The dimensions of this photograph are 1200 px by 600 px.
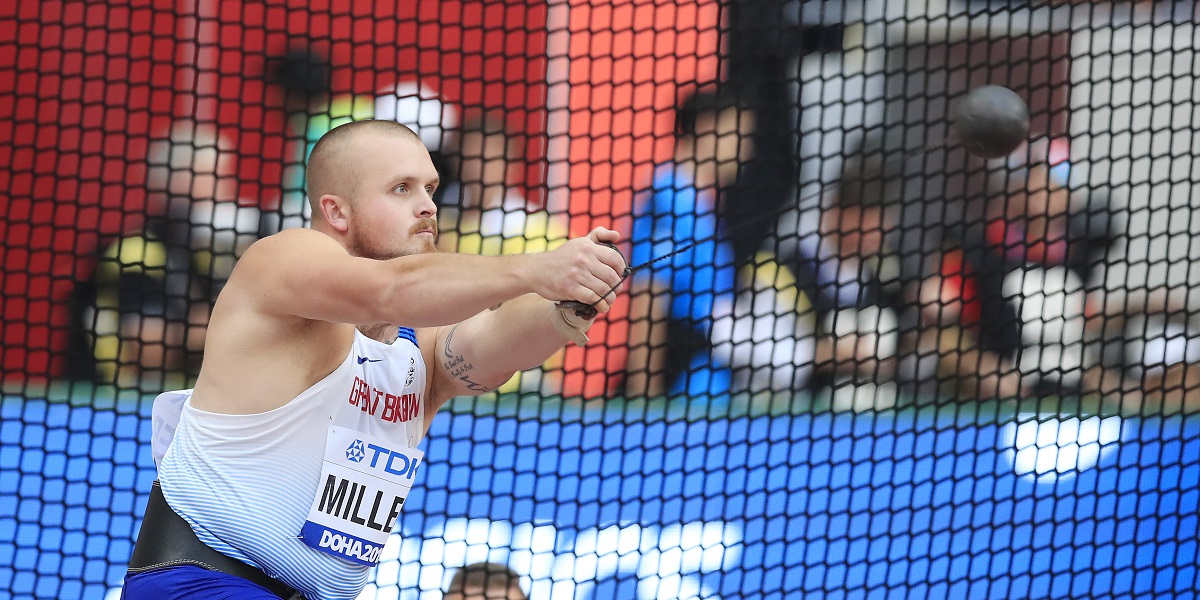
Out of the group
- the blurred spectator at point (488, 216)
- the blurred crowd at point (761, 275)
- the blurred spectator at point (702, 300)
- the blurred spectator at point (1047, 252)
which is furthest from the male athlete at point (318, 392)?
the blurred spectator at point (1047, 252)

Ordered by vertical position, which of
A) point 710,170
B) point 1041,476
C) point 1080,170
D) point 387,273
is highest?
point 1080,170

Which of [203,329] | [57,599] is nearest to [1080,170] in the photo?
[203,329]

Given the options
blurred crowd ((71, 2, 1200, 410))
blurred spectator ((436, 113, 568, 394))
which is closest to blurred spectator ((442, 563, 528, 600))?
blurred crowd ((71, 2, 1200, 410))

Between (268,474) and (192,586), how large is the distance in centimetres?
22

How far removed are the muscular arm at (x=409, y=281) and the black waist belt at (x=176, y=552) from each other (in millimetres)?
424

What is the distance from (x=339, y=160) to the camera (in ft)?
7.73

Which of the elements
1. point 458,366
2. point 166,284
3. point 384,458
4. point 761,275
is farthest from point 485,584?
point 166,284

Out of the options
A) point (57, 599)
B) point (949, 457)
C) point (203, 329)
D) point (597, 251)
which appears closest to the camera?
point (597, 251)

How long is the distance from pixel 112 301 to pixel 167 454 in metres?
2.84

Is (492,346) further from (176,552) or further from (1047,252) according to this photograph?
(1047,252)

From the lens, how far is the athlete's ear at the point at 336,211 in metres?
2.34

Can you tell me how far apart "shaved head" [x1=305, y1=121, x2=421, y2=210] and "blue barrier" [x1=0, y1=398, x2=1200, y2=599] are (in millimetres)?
1643

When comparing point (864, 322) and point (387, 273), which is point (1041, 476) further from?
point (387, 273)

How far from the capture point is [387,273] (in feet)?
6.53
